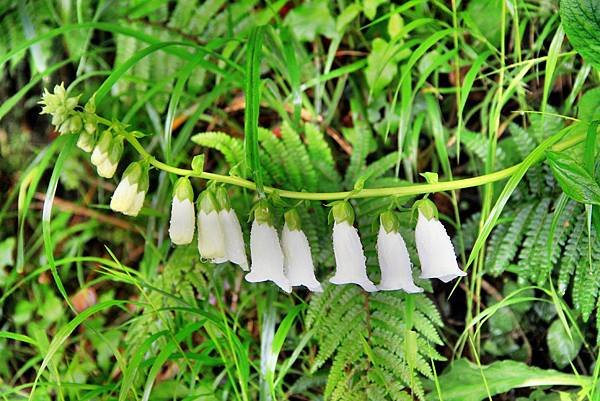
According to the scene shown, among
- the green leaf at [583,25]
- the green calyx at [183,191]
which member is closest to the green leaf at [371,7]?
the green leaf at [583,25]

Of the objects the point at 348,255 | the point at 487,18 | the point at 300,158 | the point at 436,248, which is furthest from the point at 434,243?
the point at 487,18

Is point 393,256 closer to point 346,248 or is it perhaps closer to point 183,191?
point 346,248

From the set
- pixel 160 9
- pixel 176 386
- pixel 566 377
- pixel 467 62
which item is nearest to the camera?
pixel 566 377

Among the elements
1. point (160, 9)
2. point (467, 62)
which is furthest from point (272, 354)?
point (160, 9)

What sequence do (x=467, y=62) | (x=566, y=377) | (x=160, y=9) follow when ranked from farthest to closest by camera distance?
(x=160, y=9) → (x=467, y=62) → (x=566, y=377)

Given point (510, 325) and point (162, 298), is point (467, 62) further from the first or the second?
point (162, 298)

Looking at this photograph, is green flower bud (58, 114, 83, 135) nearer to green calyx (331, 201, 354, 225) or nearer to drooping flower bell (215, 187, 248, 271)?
drooping flower bell (215, 187, 248, 271)
